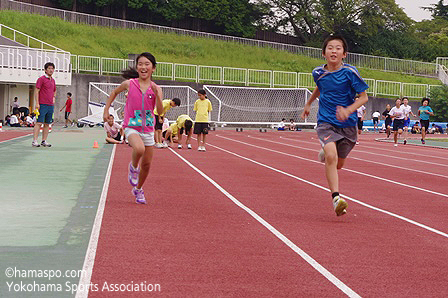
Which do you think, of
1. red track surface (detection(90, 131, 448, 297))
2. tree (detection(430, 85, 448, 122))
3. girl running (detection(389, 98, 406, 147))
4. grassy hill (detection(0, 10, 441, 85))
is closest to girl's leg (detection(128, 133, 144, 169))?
red track surface (detection(90, 131, 448, 297))

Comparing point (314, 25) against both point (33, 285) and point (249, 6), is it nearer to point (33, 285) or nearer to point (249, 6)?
point (249, 6)

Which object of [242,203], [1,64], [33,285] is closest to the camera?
[33,285]

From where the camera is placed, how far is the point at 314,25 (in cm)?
7350

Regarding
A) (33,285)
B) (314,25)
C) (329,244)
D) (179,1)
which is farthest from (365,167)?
(314,25)

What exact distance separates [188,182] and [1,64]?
25492mm

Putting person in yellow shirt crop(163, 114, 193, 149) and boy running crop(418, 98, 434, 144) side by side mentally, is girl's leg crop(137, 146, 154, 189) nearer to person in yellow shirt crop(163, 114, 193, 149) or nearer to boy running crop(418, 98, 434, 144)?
person in yellow shirt crop(163, 114, 193, 149)

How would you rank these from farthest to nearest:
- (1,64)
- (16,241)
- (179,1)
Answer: (179,1) → (1,64) → (16,241)

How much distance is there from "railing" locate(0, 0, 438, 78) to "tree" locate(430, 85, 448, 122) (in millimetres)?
11931

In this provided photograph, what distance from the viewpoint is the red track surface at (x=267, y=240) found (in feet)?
17.7

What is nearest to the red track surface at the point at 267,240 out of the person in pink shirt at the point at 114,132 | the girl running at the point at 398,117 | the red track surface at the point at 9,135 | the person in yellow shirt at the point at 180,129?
the person in yellow shirt at the point at 180,129

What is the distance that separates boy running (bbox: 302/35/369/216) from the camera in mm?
8750

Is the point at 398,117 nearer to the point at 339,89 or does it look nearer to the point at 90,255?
the point at 339,89

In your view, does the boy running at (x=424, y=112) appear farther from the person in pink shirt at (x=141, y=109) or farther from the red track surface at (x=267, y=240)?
the person in pink shirt at (x=141, y=109)

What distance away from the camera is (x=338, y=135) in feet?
28.9
